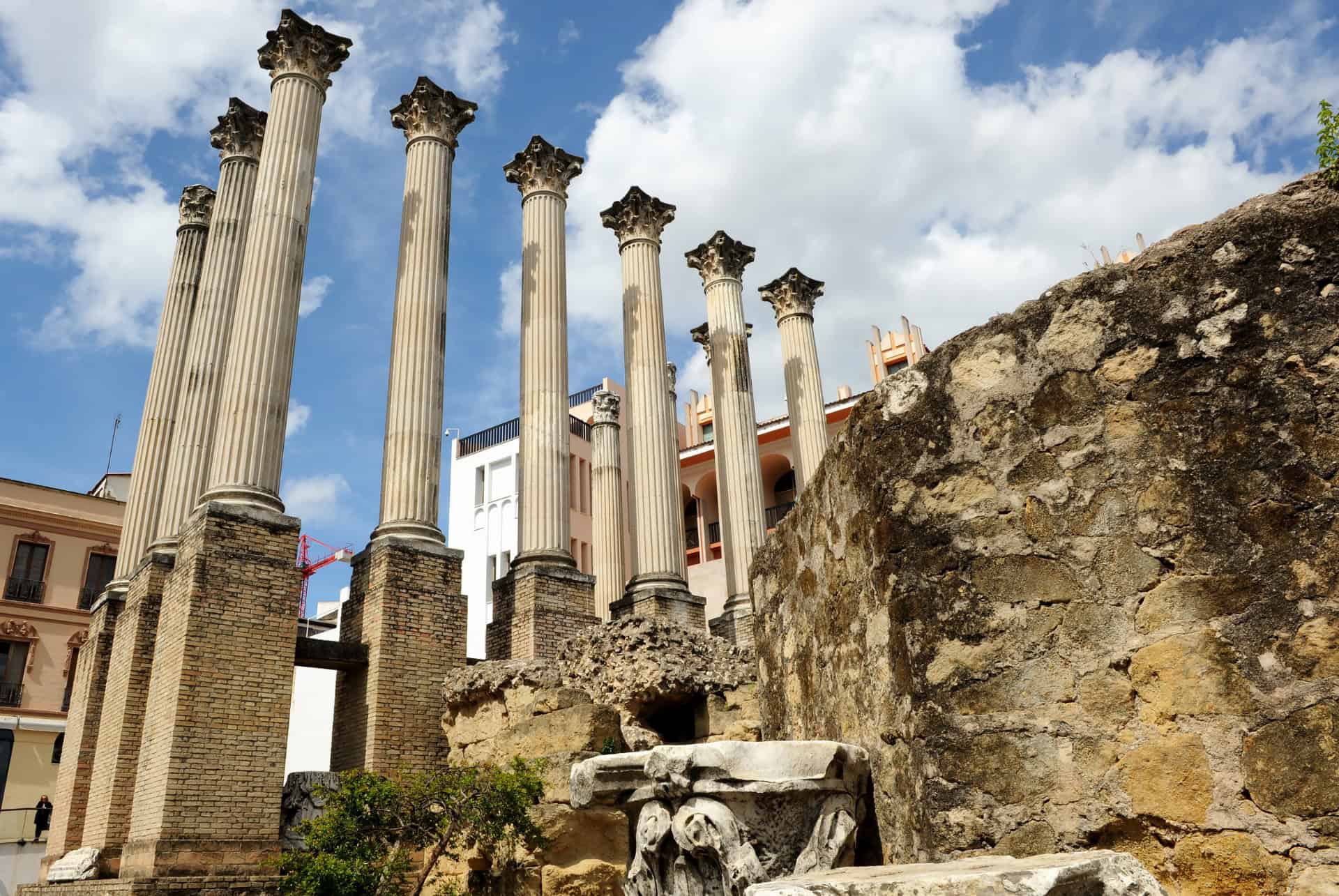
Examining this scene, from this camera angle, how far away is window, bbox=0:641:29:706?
90.6 ft

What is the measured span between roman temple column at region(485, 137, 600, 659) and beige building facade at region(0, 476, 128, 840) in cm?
1524

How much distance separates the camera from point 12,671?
92.1 feet

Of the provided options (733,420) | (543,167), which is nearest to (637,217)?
(543,167)

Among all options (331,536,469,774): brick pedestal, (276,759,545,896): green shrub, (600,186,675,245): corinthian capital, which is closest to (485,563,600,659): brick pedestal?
(331,536,469,774): brick pedestal

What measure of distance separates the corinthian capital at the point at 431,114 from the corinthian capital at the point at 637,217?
4.18m

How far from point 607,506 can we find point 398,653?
1054cm

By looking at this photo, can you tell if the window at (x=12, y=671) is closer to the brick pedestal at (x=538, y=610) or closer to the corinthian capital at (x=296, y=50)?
the brick pedestal at (x=538, y=610)

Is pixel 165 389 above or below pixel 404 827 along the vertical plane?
above

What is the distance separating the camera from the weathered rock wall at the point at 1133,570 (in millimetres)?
3260

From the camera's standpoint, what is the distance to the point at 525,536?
19234 mm

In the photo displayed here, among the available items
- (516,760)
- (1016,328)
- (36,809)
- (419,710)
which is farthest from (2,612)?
(1016,328)

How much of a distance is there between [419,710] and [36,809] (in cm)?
1318

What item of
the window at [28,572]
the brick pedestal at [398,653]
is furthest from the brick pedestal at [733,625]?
the window at [28,572]

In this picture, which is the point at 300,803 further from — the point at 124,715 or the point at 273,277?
the point at 273,277
